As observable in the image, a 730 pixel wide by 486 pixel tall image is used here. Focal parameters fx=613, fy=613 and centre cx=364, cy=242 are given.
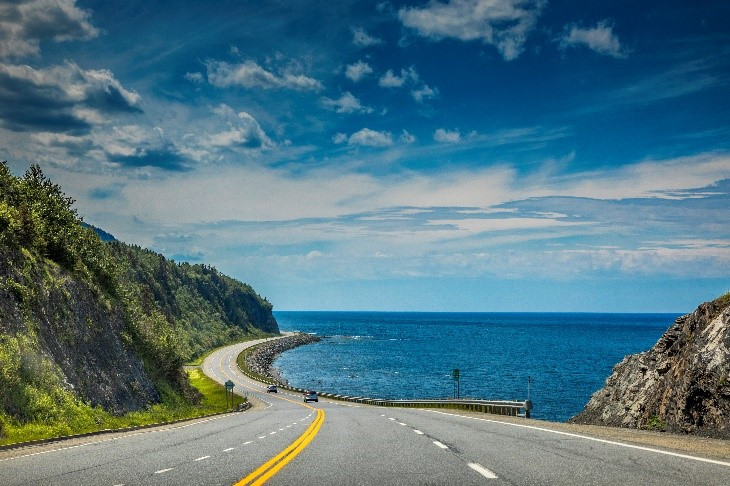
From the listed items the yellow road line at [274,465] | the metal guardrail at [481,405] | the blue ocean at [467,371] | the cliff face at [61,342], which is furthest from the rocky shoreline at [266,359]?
the yellow road line at [274,465]

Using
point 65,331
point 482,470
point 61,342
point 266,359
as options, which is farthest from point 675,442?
point 266,359

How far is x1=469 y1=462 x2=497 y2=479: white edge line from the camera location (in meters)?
9.07

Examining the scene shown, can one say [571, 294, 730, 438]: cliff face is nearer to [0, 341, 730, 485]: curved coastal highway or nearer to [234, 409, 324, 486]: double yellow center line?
[0, 341, 730, 485]: curved coastal highway

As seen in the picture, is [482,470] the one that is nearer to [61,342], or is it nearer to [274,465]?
[274,465]

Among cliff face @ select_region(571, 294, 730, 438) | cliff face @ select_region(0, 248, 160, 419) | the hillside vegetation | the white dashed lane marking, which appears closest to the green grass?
the hillside vegetation

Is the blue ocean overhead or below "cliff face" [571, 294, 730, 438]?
below

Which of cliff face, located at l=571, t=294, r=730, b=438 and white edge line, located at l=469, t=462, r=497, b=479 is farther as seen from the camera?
cliff face, located at l=571, t=294, r=730, b=438

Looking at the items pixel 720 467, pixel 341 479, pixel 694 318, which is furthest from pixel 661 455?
pixel 694 318

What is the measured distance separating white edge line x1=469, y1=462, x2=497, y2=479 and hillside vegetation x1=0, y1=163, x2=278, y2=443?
15.0 m

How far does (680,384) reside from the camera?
1762cm

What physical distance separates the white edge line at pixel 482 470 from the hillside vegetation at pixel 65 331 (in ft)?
49.3

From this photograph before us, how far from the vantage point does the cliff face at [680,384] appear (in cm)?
1595

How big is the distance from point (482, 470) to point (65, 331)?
28.9 m

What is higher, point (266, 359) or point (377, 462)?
point (377, 462)
